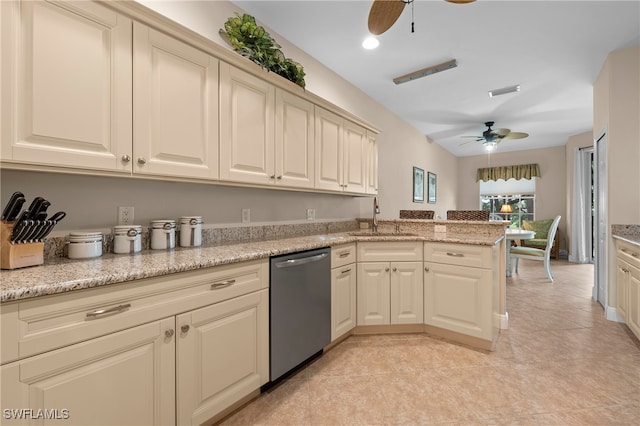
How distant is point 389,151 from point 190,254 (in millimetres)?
3676

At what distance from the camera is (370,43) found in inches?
111

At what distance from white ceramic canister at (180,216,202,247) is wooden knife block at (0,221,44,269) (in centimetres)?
74

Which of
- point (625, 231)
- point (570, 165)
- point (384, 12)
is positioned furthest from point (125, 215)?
point (570, 165)

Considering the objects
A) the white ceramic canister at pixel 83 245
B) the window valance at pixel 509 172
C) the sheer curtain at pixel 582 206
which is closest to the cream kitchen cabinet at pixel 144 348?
the white ceramic canister at pixel 83 245

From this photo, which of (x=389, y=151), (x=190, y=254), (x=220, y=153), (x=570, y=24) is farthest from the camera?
(x=389, y=151)

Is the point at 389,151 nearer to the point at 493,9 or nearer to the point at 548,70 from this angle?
the point at 548,70

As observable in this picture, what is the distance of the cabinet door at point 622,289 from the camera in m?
2.62

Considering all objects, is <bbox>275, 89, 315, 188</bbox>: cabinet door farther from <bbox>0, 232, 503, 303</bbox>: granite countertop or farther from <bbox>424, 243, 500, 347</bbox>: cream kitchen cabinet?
<bbox>424, 243, 500, 347</bbox>: cream kitchen cabinet

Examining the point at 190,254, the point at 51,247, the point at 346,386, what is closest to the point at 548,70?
the point at 346,386

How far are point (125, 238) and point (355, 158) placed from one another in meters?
2.23

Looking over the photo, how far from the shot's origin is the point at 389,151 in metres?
4.61

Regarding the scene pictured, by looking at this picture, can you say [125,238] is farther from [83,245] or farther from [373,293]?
[373,293]

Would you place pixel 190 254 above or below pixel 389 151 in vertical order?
below

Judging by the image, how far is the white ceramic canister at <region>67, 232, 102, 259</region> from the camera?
1.42 metres
